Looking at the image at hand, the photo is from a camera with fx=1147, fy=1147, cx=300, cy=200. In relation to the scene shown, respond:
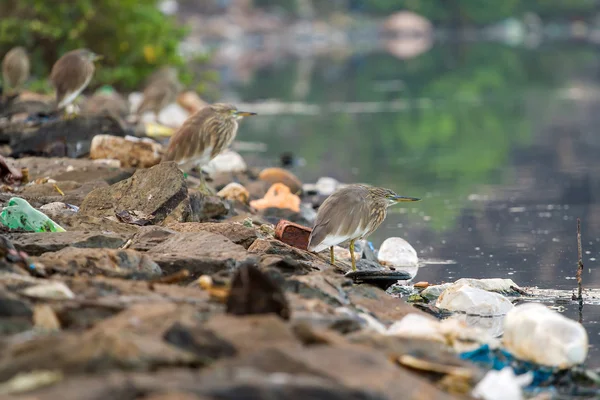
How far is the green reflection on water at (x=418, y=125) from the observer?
530 inches

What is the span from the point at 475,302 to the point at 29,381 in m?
3.38

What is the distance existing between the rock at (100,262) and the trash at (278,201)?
3873mm

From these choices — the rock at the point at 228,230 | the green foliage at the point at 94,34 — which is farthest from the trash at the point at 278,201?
the green foliage at the point at 94,34

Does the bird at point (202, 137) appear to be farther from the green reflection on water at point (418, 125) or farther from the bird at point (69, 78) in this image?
the bird at point (69, 78)

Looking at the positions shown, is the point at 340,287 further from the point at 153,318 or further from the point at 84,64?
the point at 84,64

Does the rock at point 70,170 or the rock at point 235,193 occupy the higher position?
the rock at point 235,193

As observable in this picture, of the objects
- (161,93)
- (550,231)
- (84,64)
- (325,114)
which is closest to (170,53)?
(325,114)

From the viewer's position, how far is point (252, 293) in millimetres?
4598

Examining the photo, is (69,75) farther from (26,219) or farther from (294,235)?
(26,219)

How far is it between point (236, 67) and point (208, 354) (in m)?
39.0

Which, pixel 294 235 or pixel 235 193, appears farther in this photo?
pixel 235 193

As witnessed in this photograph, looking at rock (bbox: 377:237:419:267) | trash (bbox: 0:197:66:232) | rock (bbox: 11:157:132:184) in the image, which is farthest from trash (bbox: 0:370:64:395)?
rock (bbox: 11:157:132:184)

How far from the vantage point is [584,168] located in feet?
46.3

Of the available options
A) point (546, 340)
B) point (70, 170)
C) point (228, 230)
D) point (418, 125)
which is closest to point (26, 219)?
point (228, 230)
